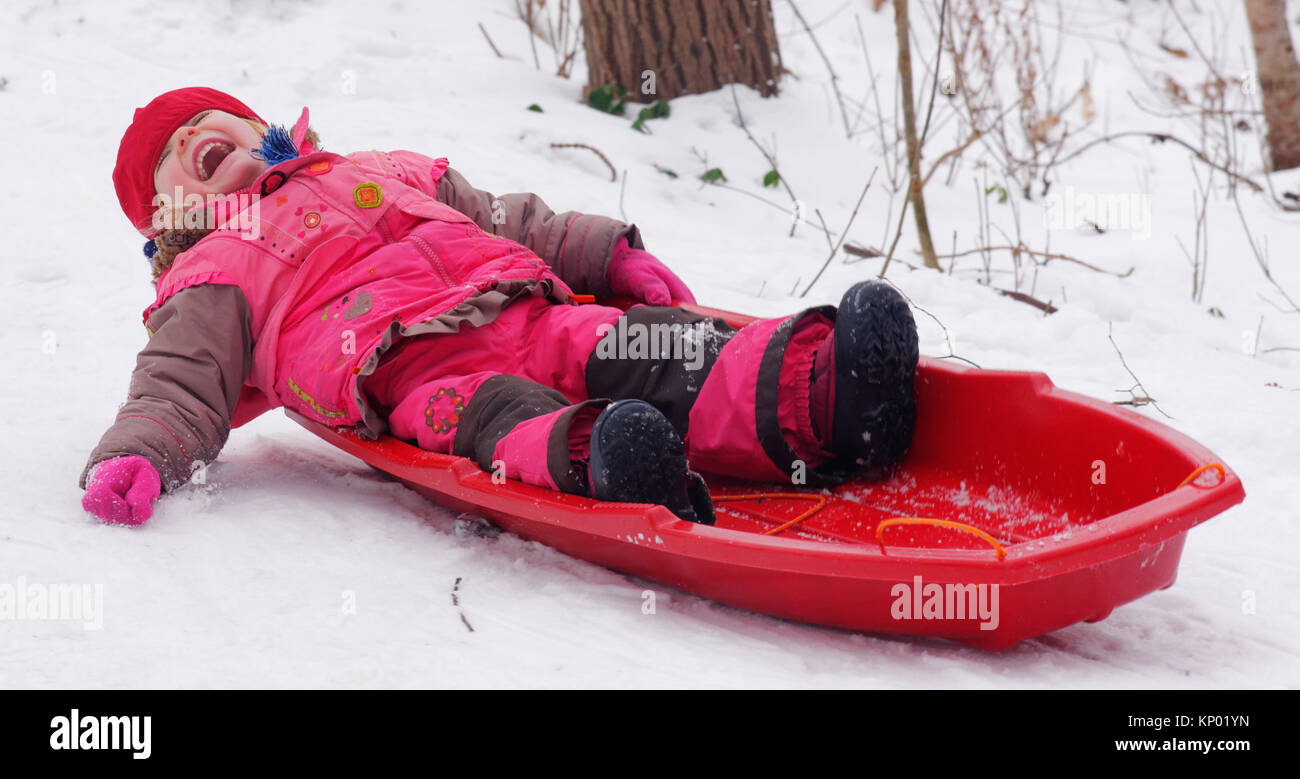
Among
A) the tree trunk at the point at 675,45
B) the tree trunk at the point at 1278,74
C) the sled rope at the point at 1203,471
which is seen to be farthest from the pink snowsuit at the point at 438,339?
the tree trunk at the point at 1278,74

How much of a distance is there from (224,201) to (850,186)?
2.54 m

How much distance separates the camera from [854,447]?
6.84ft

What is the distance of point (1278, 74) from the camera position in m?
4.75

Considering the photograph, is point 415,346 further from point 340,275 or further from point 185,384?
point 185,384

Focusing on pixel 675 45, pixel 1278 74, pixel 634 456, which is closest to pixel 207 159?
pixel 634 456

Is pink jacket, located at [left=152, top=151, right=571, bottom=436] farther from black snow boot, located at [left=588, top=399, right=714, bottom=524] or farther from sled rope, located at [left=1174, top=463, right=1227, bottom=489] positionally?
sled rope, located at [left=1174, top=463, right=1227, bottom=489]

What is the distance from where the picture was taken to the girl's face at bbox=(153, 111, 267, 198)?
2.38m

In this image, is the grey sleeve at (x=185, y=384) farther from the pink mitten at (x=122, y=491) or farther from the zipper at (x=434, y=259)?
the zipper at (x=434, y=259)

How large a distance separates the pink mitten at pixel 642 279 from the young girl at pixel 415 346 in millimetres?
11

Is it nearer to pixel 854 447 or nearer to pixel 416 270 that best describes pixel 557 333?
pixel 416 270

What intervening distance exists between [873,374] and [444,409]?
2.47 feet

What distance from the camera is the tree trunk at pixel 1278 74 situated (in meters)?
4.72
